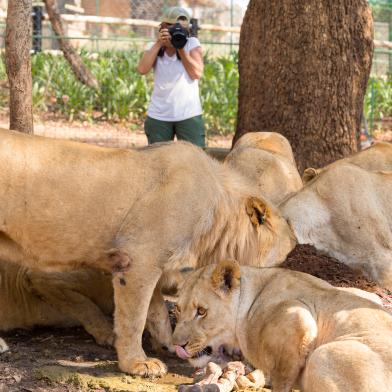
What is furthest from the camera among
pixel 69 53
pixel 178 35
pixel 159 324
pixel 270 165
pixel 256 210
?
pixel 69 53

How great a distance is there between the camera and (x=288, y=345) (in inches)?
170

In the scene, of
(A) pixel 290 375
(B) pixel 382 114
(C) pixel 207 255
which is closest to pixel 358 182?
(C) pixel 207 255

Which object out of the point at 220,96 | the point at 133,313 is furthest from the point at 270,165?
the point at 220,96

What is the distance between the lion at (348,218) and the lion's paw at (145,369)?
228cm

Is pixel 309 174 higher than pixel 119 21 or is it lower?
lower

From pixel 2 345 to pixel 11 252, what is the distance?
638mm

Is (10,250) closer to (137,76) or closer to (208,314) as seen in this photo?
(208,314)

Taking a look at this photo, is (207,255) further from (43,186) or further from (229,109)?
(229,109)

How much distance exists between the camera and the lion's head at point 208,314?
15.1 ft

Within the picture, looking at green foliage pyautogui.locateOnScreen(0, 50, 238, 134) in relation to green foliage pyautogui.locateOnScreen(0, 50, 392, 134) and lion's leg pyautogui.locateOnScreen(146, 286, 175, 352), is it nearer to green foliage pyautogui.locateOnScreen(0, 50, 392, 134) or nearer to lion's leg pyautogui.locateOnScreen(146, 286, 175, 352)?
green foliage pyautogui.locateOnScreen(0, 50, 392, 134)

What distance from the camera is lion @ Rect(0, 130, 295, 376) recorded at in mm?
5125

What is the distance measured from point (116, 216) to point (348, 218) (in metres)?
2.48

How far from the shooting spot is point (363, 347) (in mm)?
3990

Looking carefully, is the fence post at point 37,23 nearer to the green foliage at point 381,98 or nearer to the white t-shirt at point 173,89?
the green foliage at point 381,98
